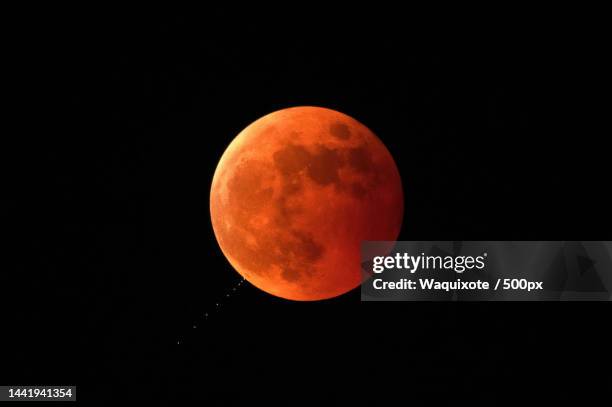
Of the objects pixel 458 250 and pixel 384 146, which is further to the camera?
pixel 384 146

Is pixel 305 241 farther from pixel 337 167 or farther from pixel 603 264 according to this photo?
pixel 603 264

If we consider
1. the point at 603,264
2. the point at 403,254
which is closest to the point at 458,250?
the point at 403,254

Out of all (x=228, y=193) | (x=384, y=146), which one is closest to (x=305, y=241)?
(x=228, y=193)

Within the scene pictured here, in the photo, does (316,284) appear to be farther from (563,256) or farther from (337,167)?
(563,256)

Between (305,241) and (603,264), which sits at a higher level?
(305,241)

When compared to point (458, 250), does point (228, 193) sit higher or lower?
higher

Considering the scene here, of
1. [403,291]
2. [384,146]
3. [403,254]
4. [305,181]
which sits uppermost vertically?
[384,146]
